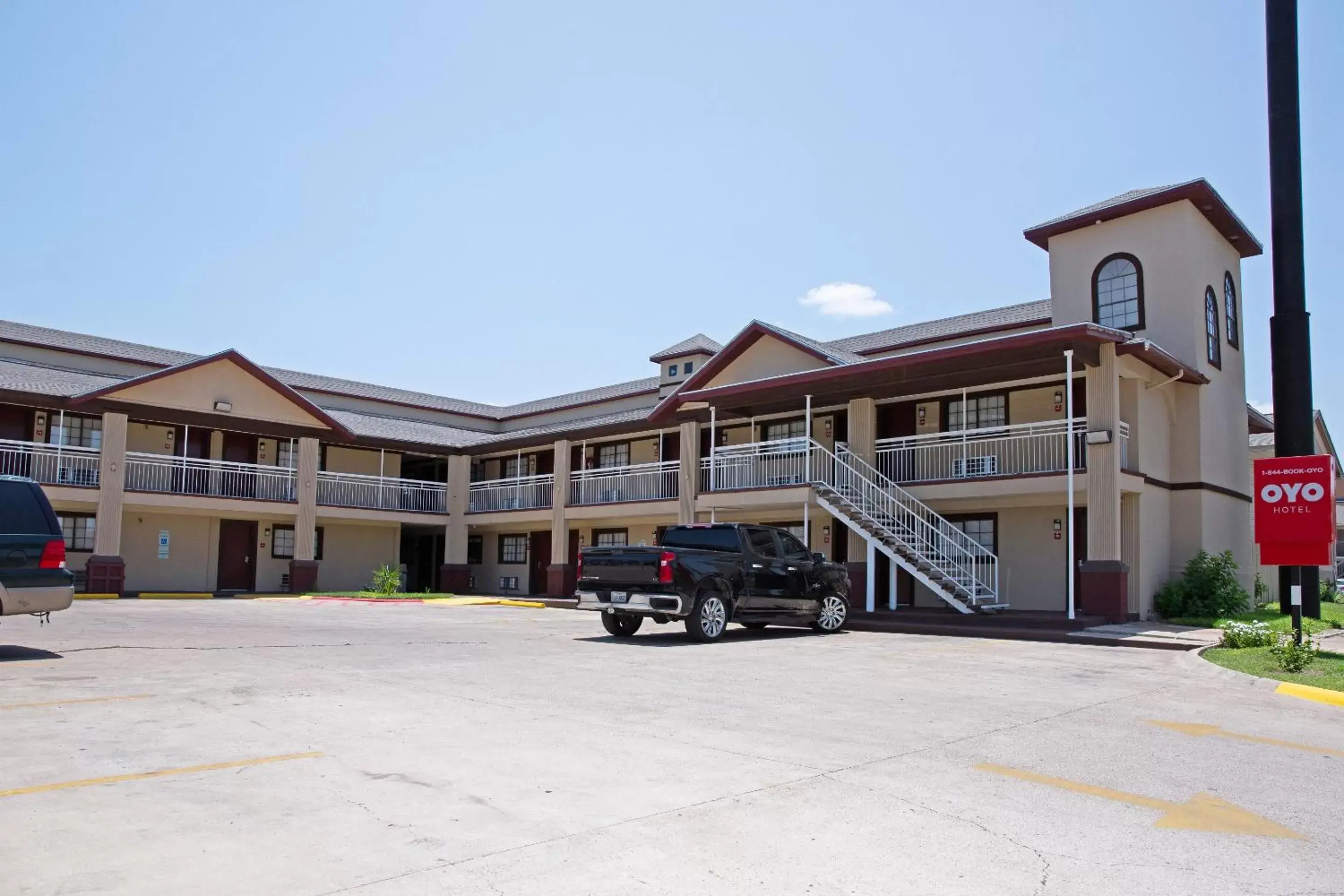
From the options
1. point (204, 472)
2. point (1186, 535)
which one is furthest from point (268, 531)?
point (1186, 535)

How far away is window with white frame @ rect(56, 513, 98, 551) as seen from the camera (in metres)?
28.5

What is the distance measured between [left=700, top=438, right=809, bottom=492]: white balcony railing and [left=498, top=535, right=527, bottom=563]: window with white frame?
1151cm

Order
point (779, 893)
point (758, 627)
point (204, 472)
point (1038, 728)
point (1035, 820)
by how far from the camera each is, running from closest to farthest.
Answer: point (779, 893) < point (1035, 820) < point (1038, 728) < point (758, 627) < point (204, 472)

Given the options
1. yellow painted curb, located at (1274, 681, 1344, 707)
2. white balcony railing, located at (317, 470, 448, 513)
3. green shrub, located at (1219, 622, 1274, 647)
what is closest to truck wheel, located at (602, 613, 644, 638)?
green shrub, located at (1219, 622, 1274, 647)

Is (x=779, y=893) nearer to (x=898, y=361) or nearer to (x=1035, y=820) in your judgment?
(x=1035, y=820)

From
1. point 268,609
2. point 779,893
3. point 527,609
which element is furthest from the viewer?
point 527,609

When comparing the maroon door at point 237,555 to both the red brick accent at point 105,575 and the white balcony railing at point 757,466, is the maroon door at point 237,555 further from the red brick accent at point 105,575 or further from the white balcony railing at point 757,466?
the white balcony railing at point 757,466

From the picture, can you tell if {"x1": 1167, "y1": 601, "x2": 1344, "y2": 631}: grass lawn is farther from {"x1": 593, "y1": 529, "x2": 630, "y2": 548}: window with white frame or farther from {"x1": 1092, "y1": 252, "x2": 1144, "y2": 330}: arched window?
{"x1": 593, "y1": 529, "x2": 630, "y2": 548}: window with white frame

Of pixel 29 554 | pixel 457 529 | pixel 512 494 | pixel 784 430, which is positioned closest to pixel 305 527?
pixel 457 529

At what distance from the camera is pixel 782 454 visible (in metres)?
22.9

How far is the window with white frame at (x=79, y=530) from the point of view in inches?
1121

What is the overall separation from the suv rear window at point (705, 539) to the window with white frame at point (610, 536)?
607 inches

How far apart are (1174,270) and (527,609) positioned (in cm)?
1697

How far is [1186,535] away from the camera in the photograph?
2192 cm
